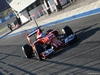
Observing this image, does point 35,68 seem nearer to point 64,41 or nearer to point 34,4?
point 64,41

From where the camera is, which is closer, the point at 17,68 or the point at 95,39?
the point at 95,39

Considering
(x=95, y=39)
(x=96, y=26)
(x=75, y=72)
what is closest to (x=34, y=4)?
(x=96, y=26)

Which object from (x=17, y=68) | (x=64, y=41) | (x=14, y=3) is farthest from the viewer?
(x=14, y=3)

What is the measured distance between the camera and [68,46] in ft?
42.0

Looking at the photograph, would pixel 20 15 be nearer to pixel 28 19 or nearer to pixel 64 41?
pixel 28 19

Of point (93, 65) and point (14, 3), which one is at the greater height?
point (14, 3)

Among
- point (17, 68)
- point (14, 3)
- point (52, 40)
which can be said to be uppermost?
point (14, 3)

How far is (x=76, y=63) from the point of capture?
10062 millimetres

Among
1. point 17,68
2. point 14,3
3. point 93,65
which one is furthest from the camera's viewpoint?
point 14,3

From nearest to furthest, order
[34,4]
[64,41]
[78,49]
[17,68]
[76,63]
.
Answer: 1. [76,63]
2. [78,49]
3. [64,41]
4. [17,68]
5. [34,4]

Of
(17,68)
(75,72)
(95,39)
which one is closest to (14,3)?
(17,68)

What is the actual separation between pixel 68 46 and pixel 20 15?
26847 millimetres

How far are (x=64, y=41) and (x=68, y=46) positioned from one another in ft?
1.54

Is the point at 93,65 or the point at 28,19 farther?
the point at 28,19
